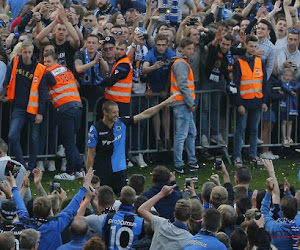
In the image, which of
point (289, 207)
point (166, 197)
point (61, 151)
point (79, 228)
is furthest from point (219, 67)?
point (79, 228)

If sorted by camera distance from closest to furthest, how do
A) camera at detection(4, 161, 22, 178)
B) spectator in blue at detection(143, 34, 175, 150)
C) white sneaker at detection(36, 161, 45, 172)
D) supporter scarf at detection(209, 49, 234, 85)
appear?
camera at detection(4, 161, 22, 178) → white sneaker at detection(36, 161, 45, 172) → spectator in blue at detection(143, 34, 175, 150) → supporter scarf at detection(209, 49, 234, 85)

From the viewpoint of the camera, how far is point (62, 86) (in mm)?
17859

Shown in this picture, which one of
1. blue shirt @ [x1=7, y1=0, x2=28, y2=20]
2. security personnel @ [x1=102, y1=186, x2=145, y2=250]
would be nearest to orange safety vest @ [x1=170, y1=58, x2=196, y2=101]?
blue shirt @ [x1=7, y1=0, x2=28, y2=20]

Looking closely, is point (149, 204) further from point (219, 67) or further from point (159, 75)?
point (219, 67)

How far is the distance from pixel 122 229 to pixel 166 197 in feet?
4.90

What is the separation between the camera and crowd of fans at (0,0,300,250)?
13977mm

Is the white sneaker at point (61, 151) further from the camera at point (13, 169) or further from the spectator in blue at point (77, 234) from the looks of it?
the spectator in blue at point (77, 234)

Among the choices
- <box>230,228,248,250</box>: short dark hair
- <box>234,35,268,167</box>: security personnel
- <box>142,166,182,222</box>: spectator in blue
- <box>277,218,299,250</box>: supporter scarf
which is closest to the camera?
<box>230,228,248,250</box>: short dark hair

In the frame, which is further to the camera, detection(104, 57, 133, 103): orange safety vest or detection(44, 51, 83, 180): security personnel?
detection(104, 57, 133, 103): orange safety vest

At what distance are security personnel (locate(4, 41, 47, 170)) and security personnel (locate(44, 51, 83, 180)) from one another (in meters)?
0.25

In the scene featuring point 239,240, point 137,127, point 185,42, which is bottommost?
point 239,240

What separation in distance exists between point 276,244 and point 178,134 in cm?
643

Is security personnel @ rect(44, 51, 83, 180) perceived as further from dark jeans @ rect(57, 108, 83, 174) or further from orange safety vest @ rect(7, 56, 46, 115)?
orange safety vest @ rect(7, 56, 46, 115)

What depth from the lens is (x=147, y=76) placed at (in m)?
19.1
